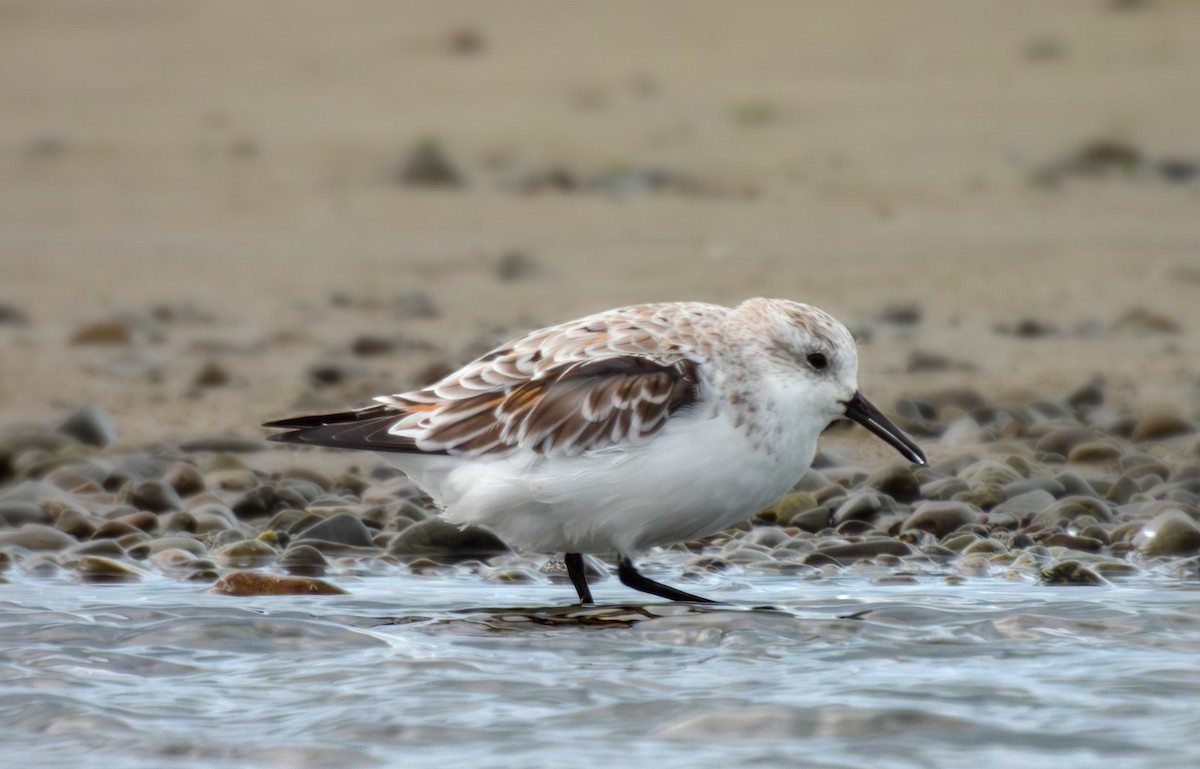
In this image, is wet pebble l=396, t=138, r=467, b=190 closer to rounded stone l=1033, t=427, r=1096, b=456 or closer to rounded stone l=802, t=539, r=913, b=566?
rounded stone l=1033, t=427, r=1096, b=456

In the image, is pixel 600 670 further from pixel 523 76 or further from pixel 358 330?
pixel 523 76

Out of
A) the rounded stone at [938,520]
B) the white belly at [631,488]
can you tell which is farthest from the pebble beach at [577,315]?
the white belly at [631,488]

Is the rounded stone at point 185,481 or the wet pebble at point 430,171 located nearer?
the rounded stone at point 185,481

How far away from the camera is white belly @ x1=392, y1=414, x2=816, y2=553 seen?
6414mm

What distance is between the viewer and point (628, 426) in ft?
21.4

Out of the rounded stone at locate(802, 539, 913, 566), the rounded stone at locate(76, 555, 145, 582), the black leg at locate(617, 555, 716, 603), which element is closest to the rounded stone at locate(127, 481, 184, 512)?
the rounded stone at locate(76, 555, 145, 582)

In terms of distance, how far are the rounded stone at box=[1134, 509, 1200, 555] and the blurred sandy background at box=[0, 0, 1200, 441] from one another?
3181mm

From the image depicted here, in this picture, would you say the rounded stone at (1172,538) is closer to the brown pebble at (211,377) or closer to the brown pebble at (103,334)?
the brown pebble at (211,377)

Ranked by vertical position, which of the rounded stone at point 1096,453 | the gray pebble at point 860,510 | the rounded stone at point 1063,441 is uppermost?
the rounded stone at point 1063,441

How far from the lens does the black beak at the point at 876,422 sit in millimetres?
6938

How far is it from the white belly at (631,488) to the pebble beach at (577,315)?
1.20 feet

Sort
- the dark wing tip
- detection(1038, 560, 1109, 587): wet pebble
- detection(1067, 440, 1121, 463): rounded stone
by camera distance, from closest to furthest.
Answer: the dark wing tip
detection(1038, 560, 1109, 587): wet pebble
detection(1067, 440, 1121, 463): rounded stone

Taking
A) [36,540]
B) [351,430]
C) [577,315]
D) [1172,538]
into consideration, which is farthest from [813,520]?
[577,315]

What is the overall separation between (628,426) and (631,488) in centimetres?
22
